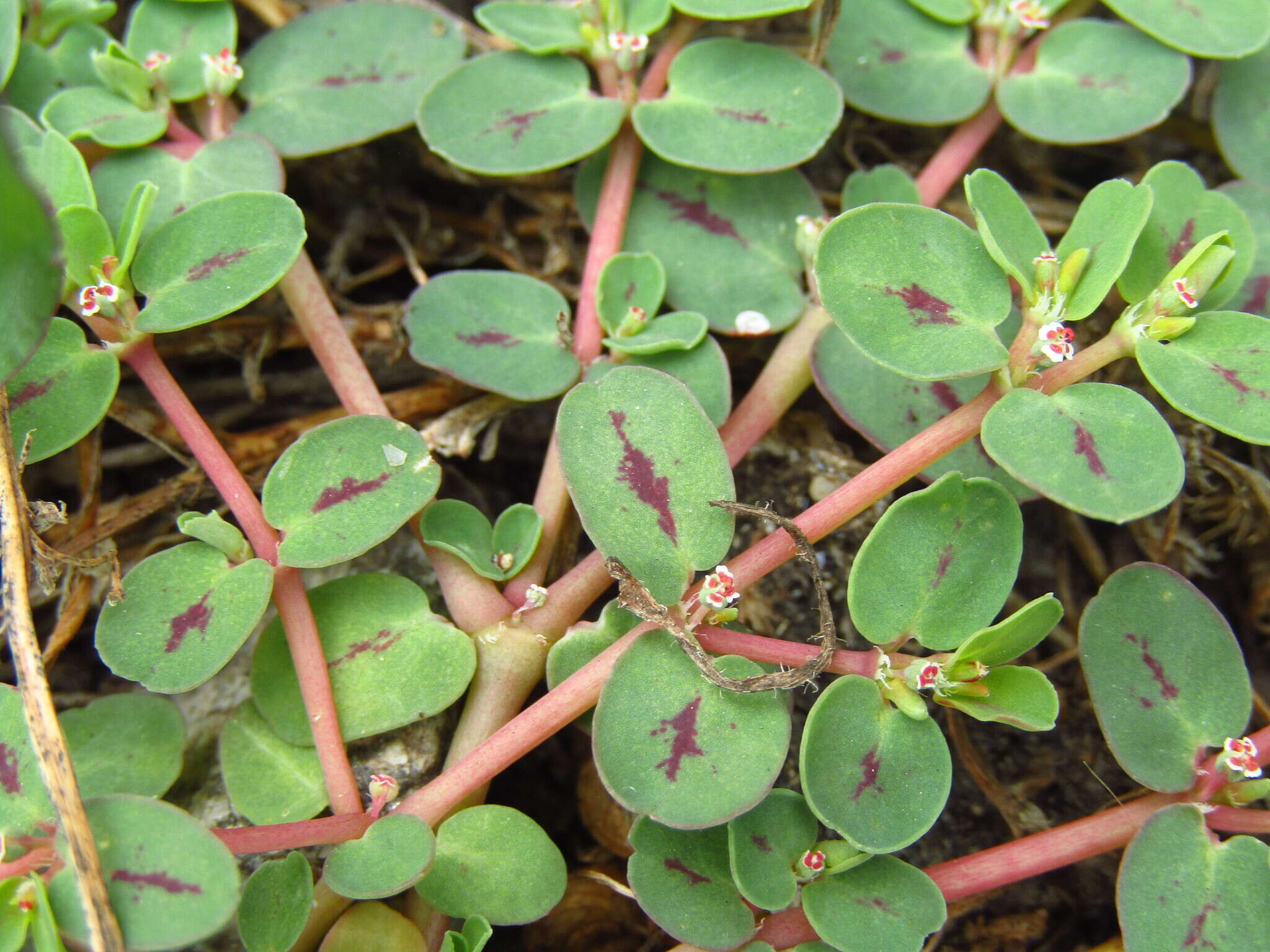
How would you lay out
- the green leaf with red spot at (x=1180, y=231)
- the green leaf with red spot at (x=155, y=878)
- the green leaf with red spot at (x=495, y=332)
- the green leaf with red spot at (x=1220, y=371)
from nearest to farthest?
the green leaf with red spot at (x=155, y=878) < the green leaf with red spot at (x=1220, y=371) < the green leaf with red spot at (x=1180, y=231) < the green leaf with red spot at (x=495, y=332)

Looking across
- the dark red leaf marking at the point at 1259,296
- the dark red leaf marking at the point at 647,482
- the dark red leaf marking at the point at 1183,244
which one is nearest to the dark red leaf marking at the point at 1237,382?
the dark red leaf marking at the point at 1183,244

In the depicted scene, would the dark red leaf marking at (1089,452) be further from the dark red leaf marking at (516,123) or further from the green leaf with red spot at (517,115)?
the dark red leaf marking at (516,123)

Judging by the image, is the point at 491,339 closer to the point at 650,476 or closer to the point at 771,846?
the point at 650,476

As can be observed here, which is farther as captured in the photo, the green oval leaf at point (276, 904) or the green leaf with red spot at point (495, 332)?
the green leaf with red spot at point (495, 332)

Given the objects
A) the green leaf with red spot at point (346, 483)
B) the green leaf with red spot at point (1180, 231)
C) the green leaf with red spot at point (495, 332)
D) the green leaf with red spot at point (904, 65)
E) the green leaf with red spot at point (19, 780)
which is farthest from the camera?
the green leaf with red spot at point (904, 65)

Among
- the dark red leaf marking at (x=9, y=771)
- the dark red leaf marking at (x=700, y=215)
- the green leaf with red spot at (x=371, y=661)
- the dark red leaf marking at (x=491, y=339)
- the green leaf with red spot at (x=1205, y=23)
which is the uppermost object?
the green leaf with red spot at (x=1205, y=23)

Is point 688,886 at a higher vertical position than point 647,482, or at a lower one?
lower

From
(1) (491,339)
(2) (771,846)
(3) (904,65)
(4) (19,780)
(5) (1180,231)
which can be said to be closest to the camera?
(4) (19,780)

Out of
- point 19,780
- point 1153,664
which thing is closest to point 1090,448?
point 1153,664
